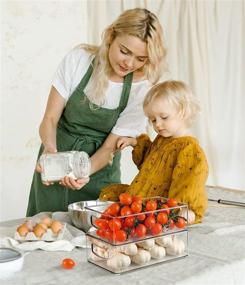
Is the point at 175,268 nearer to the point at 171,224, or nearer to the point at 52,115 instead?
the point at 171,224

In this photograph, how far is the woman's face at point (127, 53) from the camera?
174 centimetres

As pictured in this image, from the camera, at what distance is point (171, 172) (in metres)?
1.61

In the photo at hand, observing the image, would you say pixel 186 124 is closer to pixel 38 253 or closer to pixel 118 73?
pixel 118 73

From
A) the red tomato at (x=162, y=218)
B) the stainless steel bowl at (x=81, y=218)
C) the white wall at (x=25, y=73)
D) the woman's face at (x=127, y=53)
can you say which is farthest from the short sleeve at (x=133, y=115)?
the white wall at (x=25, y=73)

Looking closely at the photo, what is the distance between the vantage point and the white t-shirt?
193 centimetres

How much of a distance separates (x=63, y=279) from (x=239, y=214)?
815mm

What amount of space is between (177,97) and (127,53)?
0.96 feet

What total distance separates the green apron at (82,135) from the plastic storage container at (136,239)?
2.45 ft

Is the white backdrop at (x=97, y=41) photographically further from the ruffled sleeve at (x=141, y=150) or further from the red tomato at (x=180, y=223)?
the red tomato at (x=180, y=223)

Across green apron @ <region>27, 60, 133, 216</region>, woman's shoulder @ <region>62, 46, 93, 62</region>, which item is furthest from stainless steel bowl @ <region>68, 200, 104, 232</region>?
woman's shoulder @ <region>62, 46, 93, 62</region>

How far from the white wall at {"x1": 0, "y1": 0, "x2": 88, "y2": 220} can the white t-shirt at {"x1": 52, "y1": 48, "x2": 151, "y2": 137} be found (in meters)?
1.16

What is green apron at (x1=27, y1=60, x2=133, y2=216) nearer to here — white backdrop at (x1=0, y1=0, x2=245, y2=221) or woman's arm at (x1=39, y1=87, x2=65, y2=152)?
woman's arm at (x1=39, y1=87, x2=65, y2=152)

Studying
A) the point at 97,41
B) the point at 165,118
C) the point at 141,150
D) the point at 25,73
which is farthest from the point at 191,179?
the point at 97,41

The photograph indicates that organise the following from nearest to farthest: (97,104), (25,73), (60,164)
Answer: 1. (60,164)
2. (97,104)
3. (25,73)
